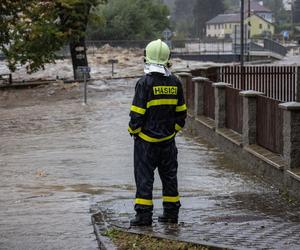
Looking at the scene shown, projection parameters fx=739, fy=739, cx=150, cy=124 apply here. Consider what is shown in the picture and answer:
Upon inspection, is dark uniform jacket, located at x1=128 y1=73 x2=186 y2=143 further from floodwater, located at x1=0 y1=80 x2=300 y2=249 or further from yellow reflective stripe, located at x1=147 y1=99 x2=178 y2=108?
floodwater, located at x1=0 y1=80 x2=300 y2=249

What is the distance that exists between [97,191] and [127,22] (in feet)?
273

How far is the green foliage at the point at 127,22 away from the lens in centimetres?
9075

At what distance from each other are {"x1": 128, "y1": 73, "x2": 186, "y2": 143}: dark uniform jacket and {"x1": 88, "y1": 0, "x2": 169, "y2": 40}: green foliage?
82.3 metres

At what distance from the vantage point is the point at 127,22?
9181 centimetres

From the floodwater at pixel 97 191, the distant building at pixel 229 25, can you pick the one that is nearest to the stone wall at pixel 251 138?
the floodwater at pixel 97 191

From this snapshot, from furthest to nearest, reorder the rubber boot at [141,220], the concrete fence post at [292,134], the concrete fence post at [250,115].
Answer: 1. the concrete fence post at [250,115]
2. the concrete fence post at [292,134]
3. the rubber boot at [141,220]

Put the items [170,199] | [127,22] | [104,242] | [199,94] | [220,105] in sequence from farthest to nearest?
[127,22] < [199,94] < [220,105] < [170,199] < [104,242]

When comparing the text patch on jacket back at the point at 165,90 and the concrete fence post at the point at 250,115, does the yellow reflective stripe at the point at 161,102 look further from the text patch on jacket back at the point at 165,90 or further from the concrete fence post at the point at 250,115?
the concrete fence post at the point at 250,115

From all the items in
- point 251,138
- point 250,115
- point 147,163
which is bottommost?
point 251,138

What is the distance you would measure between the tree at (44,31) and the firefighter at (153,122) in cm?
2897

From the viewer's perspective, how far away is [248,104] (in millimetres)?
12148

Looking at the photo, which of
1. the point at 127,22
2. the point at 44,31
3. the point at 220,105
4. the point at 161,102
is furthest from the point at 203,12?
the point at 161,102

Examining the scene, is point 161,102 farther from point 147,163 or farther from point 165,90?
point 147,163

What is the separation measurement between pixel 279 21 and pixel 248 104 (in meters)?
162
